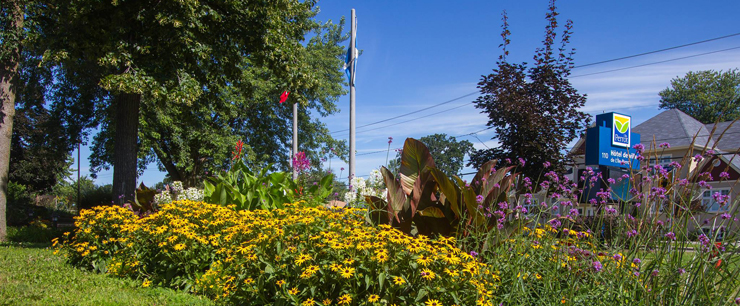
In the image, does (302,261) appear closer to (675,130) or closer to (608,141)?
(608,141)

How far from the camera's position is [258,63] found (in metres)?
11.2

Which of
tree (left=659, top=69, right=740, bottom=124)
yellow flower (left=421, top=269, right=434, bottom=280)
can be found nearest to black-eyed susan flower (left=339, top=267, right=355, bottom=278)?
yellow flower (left=421, top=269, right=434, bottom=280)

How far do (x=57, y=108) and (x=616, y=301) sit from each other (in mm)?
19235

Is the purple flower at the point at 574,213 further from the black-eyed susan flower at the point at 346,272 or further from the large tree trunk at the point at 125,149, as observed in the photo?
the large tree trunk at the point at 125,149

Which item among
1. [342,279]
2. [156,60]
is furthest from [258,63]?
[342,279]

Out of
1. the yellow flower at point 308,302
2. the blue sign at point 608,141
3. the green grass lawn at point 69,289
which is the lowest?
the green grass lawn at point 69,289

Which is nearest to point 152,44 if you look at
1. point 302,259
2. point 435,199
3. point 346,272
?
point 435,199

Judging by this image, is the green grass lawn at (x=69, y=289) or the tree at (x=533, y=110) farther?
the tree at (x=533, y=110)

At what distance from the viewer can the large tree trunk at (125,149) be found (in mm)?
9383

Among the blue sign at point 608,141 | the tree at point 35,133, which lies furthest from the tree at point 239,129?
the blue sign at point 608,141

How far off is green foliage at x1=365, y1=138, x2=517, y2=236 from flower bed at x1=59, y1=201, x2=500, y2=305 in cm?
35

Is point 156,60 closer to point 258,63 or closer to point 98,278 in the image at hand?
point 258,63

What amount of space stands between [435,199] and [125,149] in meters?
7.38

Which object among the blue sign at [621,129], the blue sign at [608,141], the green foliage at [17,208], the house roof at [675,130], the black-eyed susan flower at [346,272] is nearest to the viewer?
the black-eyed susan flower at [346,272]
